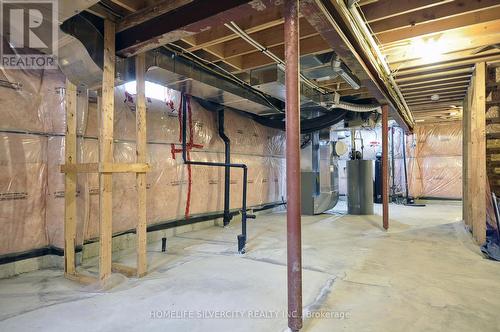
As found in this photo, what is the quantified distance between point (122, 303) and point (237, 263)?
3.92 ft

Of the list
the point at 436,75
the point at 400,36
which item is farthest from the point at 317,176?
the point at 400,36

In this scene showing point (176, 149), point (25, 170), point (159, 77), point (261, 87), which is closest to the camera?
point (25, 170)

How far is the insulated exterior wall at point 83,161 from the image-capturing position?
2.71m

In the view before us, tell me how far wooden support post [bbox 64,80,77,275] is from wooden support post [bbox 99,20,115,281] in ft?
1.59

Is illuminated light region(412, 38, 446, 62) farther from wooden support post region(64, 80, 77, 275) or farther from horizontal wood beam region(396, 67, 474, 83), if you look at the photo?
wooden support post region(64, 80, 77, 275)

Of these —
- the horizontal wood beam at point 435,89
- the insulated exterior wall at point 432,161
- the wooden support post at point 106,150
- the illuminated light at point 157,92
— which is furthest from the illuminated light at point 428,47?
the insulated exterior wall at point 432,161

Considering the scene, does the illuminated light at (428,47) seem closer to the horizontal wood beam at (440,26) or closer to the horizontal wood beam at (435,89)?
the horizontal wood beam at (440,26)

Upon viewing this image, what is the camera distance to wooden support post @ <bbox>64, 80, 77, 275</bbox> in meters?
2.65

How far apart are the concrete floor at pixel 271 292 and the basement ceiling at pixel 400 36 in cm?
199

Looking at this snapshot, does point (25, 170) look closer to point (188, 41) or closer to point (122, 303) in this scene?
point (122, 303)

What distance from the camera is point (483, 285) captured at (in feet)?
8.00

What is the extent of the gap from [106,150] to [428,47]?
3.35 meters

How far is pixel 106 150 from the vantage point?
2.36 m

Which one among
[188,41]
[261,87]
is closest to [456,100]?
[261,87]
